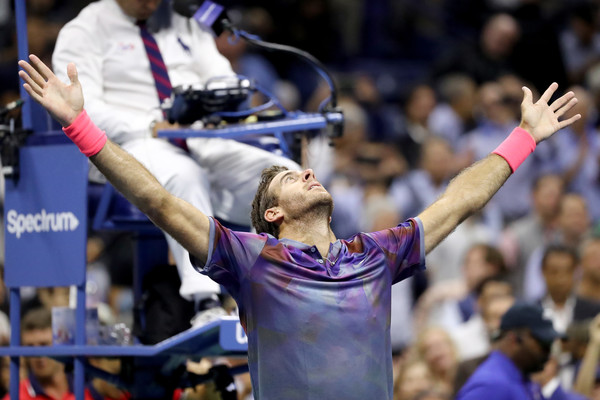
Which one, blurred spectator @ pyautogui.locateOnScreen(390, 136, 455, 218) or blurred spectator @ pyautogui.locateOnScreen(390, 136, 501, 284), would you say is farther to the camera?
blurred spectator @ pyautogui.locateOnScreen(390, 136, 455, 218)

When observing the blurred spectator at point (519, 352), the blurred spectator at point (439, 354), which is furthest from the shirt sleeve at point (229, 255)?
the blurred spectator at point (439, 354)

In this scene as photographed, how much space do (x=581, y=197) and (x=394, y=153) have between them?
7.18 ft

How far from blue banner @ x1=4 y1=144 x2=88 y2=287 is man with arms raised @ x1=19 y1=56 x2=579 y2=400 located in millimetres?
1375

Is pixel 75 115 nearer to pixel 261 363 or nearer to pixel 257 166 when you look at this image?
pixel 261 363

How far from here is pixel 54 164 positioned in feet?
19.4

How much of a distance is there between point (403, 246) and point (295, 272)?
502mm

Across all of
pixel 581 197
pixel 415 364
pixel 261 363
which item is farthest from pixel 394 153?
pixel 261 363

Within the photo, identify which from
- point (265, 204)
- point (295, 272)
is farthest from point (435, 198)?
point (295, 272)

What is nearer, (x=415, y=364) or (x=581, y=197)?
(x=415, y=364)

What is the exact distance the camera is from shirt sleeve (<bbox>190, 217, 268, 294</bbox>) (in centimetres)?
449

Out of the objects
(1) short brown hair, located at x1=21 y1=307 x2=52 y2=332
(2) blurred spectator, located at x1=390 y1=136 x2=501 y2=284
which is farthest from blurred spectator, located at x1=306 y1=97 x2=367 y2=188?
(1) short brown hair, located at x1=21 y1=307 x2=52 y2=332

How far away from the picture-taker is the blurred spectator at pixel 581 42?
1280 cm

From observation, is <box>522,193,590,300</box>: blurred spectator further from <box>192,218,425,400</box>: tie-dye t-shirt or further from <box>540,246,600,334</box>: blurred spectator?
<box>192,218,425,400</box>: tie-dye t-shirt

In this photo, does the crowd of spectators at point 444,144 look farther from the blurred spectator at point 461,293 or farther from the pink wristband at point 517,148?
the pink wristband at point 517,148
